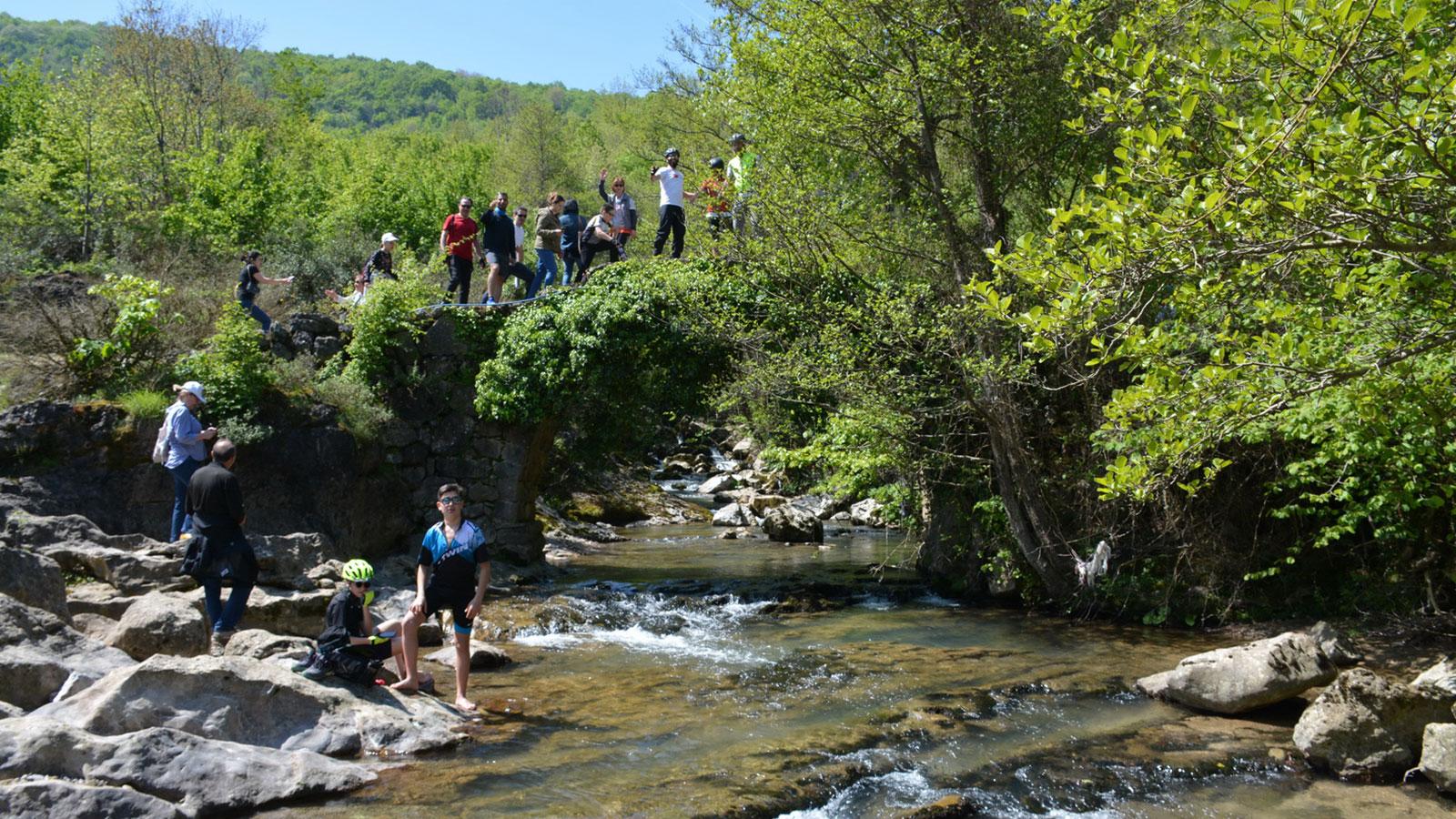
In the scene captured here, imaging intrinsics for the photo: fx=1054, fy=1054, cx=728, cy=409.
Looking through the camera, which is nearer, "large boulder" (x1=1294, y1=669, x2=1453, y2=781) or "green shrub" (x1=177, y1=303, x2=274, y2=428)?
"large boulder" (x1=1294, y1=669, x2=1453, y2=781)

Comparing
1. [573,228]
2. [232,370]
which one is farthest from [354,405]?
[573,228]

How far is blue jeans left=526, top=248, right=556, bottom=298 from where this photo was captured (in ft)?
56.5

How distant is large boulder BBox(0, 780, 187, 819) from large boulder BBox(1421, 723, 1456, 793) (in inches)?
305

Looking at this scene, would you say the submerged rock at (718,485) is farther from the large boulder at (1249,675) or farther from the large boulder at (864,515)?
the large boulder at (1249,675)

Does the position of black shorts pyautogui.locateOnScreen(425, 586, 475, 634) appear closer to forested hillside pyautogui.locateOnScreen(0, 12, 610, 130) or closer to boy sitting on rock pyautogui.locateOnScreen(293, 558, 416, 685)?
boy sitting on rock pyautogui.locateOnScreen(293, 558, 416, 685)

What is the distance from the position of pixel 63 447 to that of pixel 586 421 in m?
7.46

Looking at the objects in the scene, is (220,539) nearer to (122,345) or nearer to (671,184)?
(122,345)

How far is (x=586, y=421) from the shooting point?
1759 centimetres

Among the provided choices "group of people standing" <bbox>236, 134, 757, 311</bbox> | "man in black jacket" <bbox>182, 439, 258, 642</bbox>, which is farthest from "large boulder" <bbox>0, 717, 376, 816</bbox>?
"group of people standing" <bbox>236, 134, 757, 311</bbox>

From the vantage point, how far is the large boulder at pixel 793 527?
2162 centimetres

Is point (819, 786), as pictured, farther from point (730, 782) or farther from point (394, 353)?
point (394, 353)

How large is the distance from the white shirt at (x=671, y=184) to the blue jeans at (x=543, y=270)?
2338 millimetres

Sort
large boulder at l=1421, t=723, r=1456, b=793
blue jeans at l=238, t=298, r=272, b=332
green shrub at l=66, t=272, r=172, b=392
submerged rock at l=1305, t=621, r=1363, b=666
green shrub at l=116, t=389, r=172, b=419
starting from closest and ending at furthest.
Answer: large boulder at l=1421, t=723, r=1456, b=793
submerged rock at l=1305, t=621, r=1363, b=666
green shrub at l=116, t=389, r=172, b=419
green shrub at l=66, t=272, r=172, b=392
blue jeans at l=238, t=298, r=272, b=332

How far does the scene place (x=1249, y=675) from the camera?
862 cm
